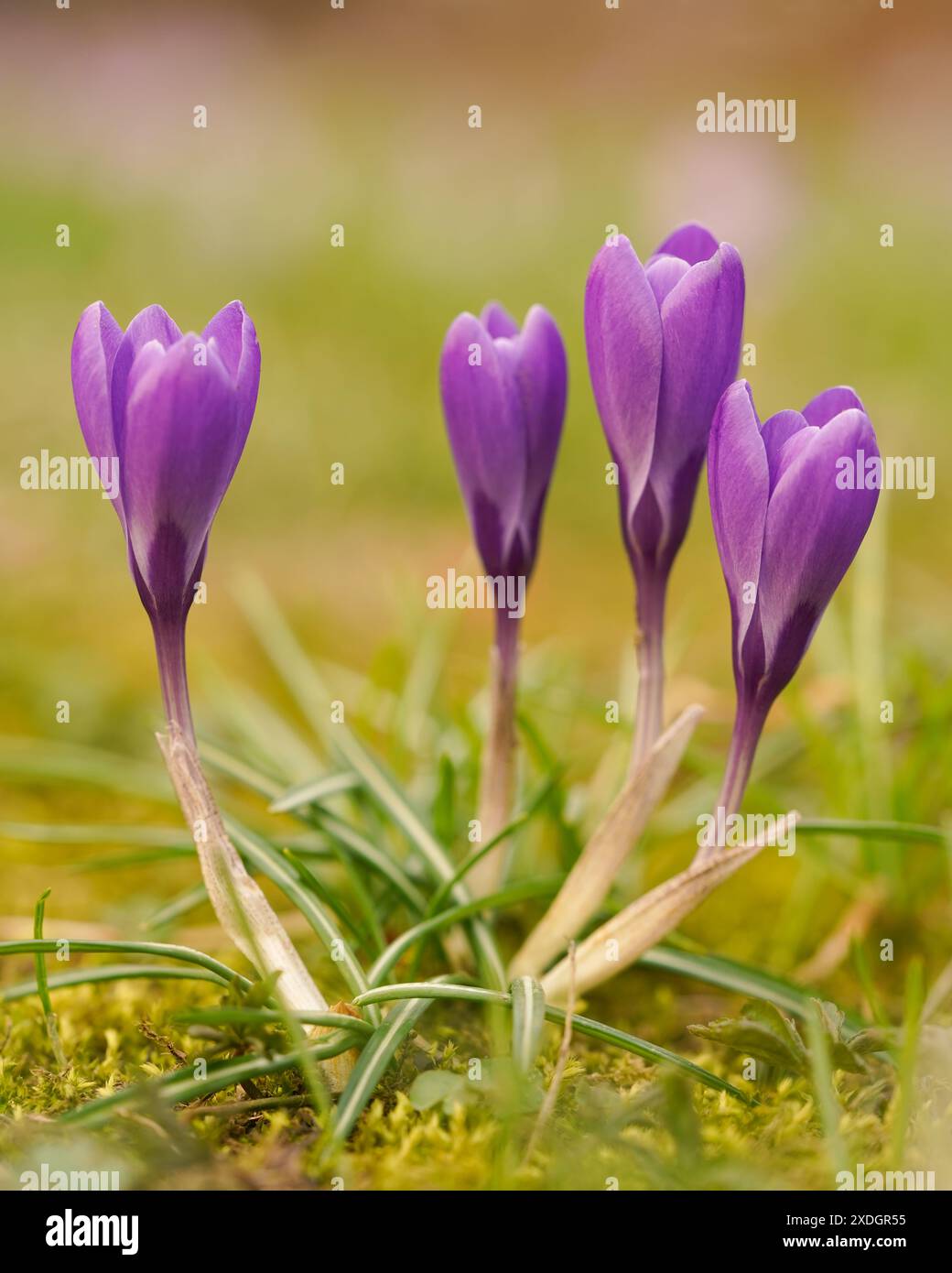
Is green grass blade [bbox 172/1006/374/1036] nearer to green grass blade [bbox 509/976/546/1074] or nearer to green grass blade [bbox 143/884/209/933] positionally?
green grass blade [bbox 509/976/546/1074]

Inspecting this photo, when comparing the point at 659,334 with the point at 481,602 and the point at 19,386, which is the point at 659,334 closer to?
the point at 481,602

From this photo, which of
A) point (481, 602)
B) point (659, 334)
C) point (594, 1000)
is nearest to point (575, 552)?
point (481, 602)

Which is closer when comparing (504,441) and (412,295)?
(504,441)

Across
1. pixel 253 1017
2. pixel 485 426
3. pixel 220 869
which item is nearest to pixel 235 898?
pixel 220 869

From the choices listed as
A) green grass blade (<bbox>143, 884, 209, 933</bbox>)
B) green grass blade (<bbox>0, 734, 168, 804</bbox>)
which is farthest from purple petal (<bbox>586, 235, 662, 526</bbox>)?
green grass blade (<bbox>0, 734, 168, 804</bbox>)

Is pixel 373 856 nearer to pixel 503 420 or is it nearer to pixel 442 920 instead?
pixel 442 920

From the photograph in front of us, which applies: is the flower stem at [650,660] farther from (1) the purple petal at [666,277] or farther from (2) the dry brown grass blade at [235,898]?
(2) the dry brown grass blade at [235,898]
